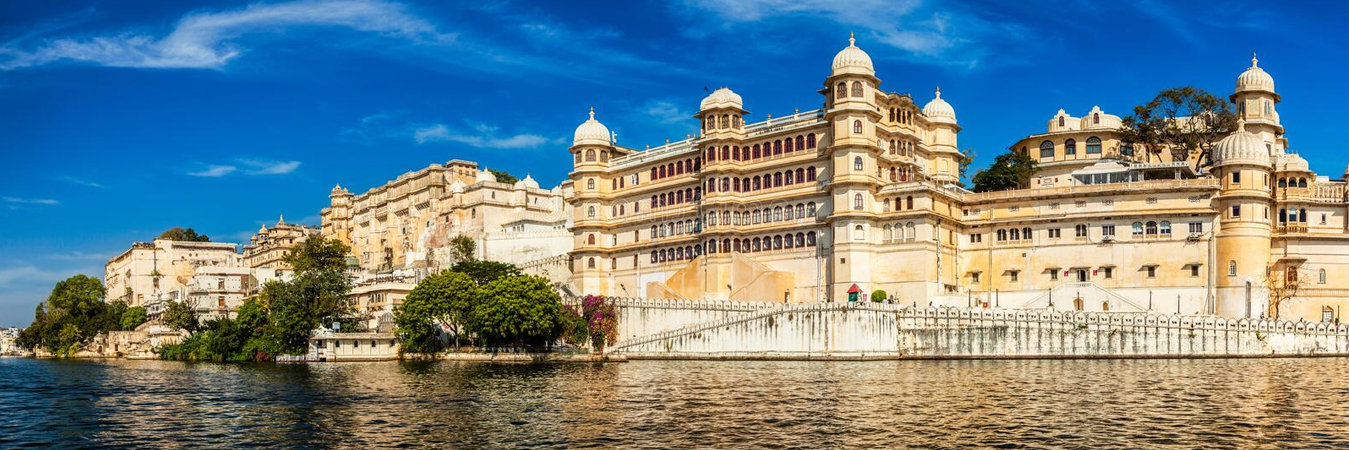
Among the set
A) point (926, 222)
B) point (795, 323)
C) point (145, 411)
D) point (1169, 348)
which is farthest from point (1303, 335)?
point (145, 411)

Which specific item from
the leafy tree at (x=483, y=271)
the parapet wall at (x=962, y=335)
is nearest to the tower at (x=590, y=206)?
the leafy tree at (x=483, y=271)

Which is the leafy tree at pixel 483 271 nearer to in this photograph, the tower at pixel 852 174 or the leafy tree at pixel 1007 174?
the tower at pixel 852 174

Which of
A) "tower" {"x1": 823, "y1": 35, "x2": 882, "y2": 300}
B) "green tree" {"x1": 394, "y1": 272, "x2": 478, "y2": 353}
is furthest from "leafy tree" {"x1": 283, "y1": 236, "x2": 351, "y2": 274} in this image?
"tower" {"x1": 823, "y1": 35, "x2": 882, "y2": 300}

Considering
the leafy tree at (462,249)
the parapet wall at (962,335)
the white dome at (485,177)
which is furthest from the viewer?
the white dome at (485,177)

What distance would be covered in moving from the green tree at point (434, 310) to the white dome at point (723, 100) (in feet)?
75.2

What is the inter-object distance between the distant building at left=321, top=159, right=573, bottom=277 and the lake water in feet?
162

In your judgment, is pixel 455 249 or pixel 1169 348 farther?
pixel 455 249

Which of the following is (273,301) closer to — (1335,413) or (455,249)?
(455,249)

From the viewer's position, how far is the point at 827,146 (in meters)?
79.4

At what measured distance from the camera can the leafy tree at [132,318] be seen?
10800cm

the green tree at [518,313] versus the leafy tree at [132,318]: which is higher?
the green tree at [518,313]

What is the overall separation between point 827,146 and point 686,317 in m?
16.5

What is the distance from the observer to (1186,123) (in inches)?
3361

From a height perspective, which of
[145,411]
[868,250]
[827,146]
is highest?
[827,146]
